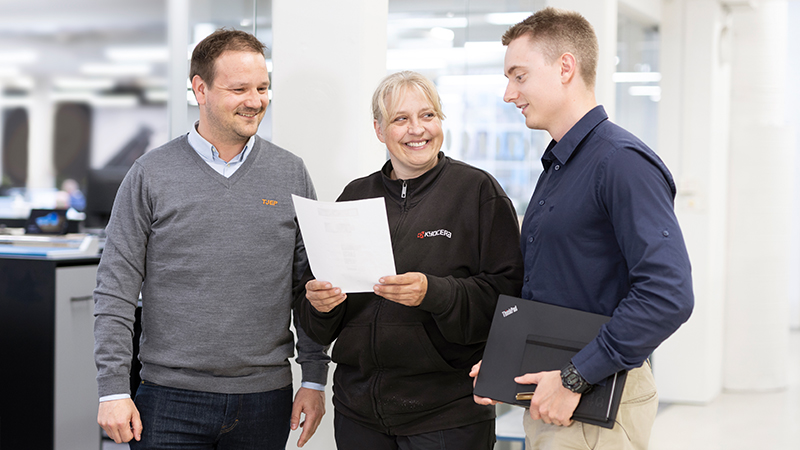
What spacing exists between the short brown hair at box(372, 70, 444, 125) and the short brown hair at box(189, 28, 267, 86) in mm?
361

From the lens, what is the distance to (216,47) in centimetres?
186

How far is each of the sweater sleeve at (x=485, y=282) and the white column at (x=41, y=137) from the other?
7.86 m

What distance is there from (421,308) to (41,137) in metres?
8.35

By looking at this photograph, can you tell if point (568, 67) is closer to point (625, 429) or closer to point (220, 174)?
point (625, 429)

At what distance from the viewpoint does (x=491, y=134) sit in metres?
4.07

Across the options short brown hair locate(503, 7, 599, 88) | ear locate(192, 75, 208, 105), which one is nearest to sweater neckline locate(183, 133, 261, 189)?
ear locate(192, 75, 208, 105)

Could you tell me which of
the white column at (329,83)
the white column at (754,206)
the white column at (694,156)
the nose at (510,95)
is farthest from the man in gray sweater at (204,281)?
the white column at (754,206)

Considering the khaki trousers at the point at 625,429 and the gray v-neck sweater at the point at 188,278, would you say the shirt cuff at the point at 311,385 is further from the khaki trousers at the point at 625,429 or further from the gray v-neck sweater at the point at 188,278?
the khaki trousers at the point at 625,429

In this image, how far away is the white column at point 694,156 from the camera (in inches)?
219

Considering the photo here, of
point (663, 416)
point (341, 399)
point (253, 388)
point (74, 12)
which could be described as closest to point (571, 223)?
point (341, 399)

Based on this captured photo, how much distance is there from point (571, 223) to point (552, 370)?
32 cm

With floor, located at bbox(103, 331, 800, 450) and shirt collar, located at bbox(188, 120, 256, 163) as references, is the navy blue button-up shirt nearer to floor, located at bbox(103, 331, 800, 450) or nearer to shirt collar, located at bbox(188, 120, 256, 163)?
shirt collar, located at bbox(188, 120, 256, 163)

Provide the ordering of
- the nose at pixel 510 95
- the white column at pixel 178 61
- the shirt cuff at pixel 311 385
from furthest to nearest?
the white column at pixel 178 61, the shirt cuff at pixel 311 385, the nose at pixel 510 95

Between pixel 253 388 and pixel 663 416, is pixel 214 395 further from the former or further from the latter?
pixel 663 416
